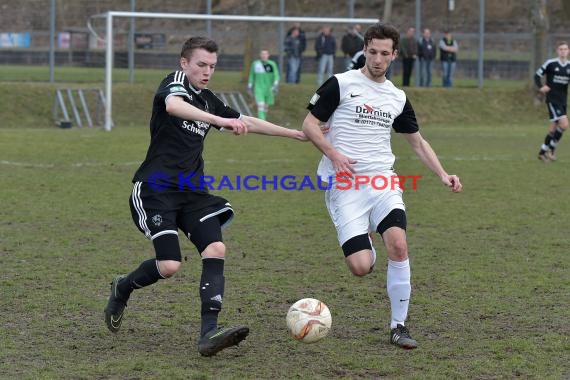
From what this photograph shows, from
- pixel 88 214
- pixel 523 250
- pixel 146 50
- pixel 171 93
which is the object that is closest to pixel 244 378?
pixel 171 93

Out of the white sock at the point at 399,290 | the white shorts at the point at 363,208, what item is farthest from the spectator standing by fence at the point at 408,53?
the white sock at the point at 399,290

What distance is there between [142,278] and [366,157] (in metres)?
1.62

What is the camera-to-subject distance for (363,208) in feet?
21.0

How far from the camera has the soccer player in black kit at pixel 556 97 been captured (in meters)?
17.6

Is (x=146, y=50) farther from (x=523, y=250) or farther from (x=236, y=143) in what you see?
(x=523, y=250)

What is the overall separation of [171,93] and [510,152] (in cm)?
1449

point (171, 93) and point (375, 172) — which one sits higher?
point (171, 93)

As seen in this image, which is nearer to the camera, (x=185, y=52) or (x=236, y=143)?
(x=185, y=52)

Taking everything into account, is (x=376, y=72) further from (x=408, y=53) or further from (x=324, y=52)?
(x=408, y=53)

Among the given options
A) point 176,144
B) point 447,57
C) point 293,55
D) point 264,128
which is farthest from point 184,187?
point 447,57

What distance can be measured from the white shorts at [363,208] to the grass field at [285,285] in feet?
2.21

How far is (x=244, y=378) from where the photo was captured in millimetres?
5328

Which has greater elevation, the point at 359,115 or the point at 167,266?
the point at 359,115

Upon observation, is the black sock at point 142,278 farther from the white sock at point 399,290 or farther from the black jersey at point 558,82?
the black jersey at point 558,82
